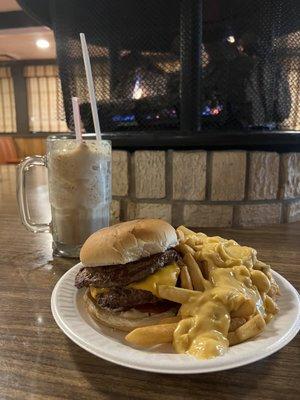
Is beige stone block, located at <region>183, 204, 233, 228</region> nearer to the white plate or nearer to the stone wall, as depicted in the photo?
the stone wall

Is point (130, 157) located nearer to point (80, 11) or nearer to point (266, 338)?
point (80, 11)

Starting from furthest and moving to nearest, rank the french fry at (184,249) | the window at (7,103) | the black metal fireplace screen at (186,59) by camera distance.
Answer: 1. the window at (7,103)
2. the black metal fireplace screen at (186,59)
3. the french fry at (184,249)

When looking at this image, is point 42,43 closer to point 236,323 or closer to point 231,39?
point 231,39

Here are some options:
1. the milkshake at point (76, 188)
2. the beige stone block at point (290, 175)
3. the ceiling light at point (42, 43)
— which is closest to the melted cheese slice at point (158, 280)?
the milkshake at point (76, 188)

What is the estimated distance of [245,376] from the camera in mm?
590

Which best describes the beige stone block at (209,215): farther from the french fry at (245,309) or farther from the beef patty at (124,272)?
the french fry at (245,309)

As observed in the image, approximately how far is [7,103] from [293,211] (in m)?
8.47

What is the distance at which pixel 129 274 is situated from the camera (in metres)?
0.73

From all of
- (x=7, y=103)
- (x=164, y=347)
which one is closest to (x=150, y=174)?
(x=164, y=347)

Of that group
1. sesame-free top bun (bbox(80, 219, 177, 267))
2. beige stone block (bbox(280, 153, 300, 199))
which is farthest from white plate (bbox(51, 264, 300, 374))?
beige stone block (bbox(280, 153, 300, 199))

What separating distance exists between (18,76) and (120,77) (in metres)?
7.54

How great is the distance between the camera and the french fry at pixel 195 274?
72cm

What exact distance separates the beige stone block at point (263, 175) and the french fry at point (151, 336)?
3.78 ft

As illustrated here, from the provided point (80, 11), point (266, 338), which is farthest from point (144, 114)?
point (266, 338)
